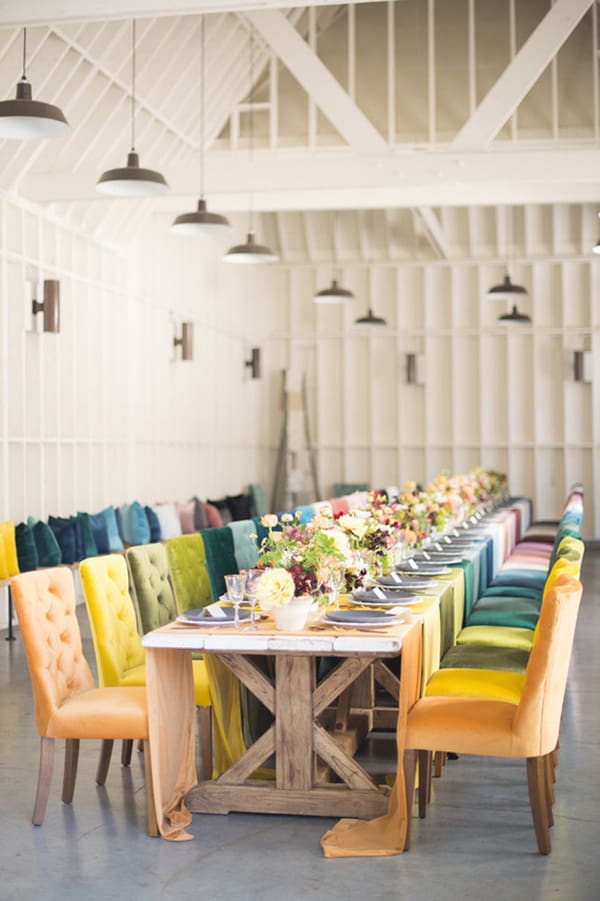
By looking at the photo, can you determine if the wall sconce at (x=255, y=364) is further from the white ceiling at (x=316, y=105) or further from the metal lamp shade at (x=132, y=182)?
the metal lamp shade at (x=132, y=182)

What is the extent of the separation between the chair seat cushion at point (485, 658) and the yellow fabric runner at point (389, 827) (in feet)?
2.60

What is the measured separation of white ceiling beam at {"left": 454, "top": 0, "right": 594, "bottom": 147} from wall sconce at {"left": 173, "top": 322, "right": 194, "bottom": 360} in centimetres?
465

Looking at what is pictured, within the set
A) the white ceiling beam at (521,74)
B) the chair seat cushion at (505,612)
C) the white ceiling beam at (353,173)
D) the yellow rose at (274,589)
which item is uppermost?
the white ceiling beam at (521,74)

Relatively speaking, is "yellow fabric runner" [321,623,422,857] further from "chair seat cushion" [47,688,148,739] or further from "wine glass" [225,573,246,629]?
"chair seat cushion" [47,688,148,739]

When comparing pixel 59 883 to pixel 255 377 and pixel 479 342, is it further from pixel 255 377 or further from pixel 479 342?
pixel 479 342

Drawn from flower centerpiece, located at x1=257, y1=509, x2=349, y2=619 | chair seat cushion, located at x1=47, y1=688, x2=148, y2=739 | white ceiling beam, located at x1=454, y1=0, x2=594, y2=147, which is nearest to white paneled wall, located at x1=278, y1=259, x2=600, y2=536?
white ceiling beam, located at x1=454, y1=0, x2=594, y2=147

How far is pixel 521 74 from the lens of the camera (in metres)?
9.63

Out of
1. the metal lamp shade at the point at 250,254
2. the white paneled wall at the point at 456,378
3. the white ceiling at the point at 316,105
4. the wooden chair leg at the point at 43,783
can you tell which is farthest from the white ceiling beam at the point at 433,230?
the wooden chair leg at the point at 43,783

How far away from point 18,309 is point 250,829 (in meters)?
6.56

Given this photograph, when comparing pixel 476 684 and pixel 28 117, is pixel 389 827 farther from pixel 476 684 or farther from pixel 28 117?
pixel 28 117

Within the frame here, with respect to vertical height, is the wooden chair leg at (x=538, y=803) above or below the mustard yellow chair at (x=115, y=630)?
below

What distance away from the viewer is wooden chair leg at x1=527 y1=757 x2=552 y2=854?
3.80 meters

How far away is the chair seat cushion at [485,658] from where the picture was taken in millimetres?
4742

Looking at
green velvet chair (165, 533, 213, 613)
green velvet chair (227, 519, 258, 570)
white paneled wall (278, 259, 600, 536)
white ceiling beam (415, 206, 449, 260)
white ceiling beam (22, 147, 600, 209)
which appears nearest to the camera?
green velvet chair (165, 533, 213, 613)
